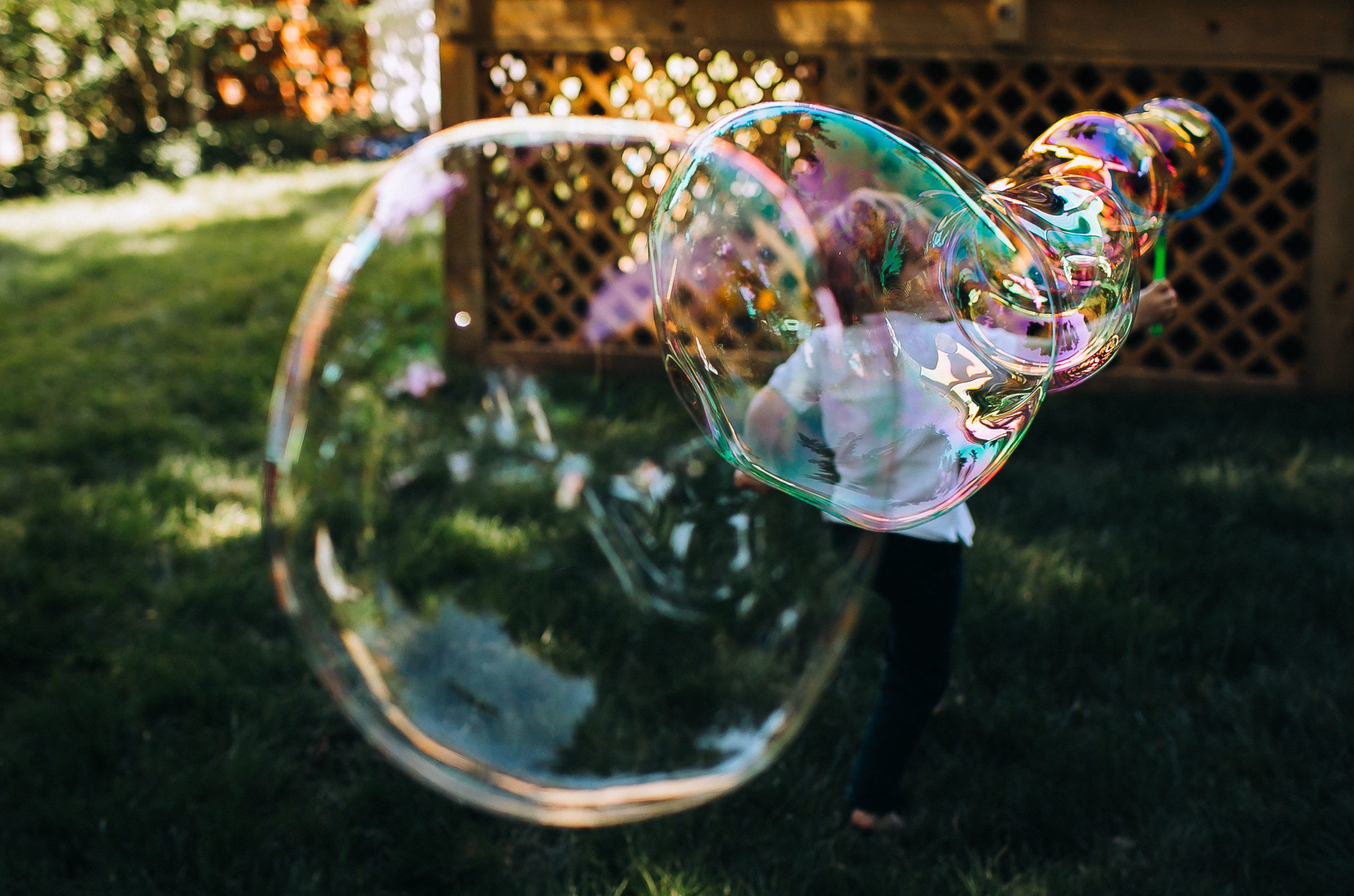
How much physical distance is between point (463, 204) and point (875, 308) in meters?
2.34

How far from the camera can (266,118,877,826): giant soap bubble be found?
209 centimetres

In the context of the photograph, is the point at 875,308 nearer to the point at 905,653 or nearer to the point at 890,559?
the point at 890,559

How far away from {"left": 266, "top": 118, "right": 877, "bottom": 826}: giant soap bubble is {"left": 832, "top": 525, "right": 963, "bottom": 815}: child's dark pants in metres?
0.09

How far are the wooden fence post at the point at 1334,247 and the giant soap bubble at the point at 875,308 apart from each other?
3.24 meters

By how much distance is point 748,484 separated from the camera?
221 cm

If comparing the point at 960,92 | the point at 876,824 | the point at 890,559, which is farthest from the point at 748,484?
the point at 960,92

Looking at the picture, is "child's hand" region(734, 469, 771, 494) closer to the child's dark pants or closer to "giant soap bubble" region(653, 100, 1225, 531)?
the child's dark pants

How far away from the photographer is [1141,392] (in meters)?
4.27

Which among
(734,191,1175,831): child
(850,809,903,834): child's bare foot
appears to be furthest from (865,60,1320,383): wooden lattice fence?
(850,809,903,834): child's bare foot

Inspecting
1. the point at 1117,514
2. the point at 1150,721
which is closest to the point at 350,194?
the point at 1117,514

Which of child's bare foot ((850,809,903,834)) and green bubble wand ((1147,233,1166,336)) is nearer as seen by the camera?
green bubble wand ((1147,233,1166,336))

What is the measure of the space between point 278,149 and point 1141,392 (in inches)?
344

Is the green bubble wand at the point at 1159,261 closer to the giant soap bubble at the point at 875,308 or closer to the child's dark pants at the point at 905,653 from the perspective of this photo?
the giant soap bubble at the point at 875,308

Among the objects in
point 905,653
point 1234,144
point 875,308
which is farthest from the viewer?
point 1234,144
